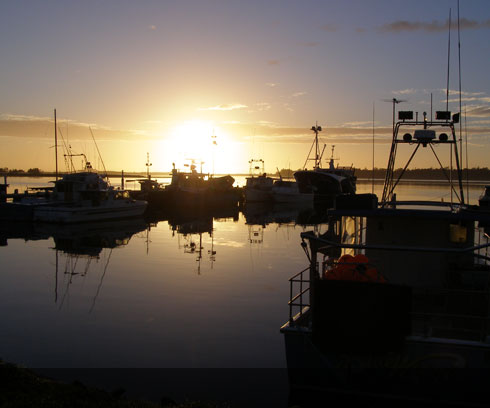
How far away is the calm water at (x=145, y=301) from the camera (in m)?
11.0

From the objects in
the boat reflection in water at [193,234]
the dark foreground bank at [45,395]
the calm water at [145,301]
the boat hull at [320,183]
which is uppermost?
the boat hull at [320,183]

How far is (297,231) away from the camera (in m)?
36.6

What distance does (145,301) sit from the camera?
1551 cm

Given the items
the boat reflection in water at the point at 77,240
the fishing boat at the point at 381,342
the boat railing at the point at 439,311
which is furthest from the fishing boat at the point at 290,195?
the fishing boat at the point at 381,342

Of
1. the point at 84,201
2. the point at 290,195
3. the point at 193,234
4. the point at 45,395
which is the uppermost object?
the point at 84,201

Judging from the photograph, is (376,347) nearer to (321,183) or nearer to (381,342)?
(381,342)

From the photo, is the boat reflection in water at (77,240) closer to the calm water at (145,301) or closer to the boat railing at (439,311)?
the calm water at (145,301)

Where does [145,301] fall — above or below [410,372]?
below

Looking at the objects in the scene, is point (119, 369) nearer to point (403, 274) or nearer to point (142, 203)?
point (403, 274)

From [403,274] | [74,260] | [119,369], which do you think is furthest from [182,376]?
[74,260]

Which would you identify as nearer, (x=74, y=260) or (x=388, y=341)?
(x=388, y=341)

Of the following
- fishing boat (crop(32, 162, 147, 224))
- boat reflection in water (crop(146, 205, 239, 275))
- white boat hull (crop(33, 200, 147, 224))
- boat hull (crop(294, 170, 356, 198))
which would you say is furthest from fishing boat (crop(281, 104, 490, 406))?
boat hull (crop(294, 170, 356, 198))

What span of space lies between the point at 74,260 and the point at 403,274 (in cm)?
1655

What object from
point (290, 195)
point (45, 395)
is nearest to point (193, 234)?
point (45, 395)
